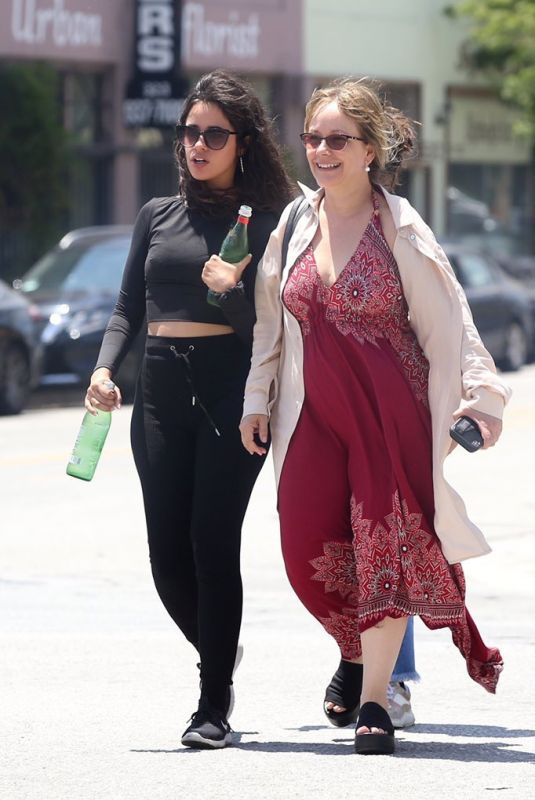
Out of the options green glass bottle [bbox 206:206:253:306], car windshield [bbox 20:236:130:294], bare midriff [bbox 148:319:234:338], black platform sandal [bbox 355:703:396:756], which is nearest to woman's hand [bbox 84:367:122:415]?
bare midriff [bbox 148:319:234:338]

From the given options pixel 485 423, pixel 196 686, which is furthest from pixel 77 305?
pixel 485 423

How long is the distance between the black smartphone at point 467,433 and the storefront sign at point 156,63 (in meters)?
22.3

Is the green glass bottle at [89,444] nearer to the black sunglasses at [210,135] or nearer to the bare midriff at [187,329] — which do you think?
the bare midriff at [187,329]

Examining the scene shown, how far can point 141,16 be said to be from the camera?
27.2 meters

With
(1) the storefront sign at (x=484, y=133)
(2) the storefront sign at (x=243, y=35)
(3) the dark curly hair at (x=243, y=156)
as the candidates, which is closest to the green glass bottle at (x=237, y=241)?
(3) the dark curly hair at (x=243, y=156)

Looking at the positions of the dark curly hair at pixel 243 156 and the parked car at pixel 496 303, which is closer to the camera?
the dark curly hair at pixel 243 156

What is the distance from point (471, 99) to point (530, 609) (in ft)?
88.7

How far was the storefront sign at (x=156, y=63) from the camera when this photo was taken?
27.2m

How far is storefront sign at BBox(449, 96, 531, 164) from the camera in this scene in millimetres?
34094

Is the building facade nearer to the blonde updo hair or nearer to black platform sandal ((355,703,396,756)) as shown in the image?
the blonde updo hair

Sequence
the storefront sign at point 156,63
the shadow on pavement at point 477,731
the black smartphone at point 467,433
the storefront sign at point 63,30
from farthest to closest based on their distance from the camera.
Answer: the storefront sign at point 156,63 < the storefront sign at point 63,30 < the shadow on pavement at point 477,731 < the black smartphone at point 467,433

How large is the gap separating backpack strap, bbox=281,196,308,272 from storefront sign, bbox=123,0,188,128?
71.6 feet

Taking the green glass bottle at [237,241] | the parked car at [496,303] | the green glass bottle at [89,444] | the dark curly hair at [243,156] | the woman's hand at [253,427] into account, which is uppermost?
the dark curly hair at [243,156]

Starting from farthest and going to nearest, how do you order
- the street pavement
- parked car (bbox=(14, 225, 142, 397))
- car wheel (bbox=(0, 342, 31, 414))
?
1. parked car (bbox=(14, 225, 142, 397))
2. car wheel (bbox=(0, 342, 31, 414))
3. the street pavement
